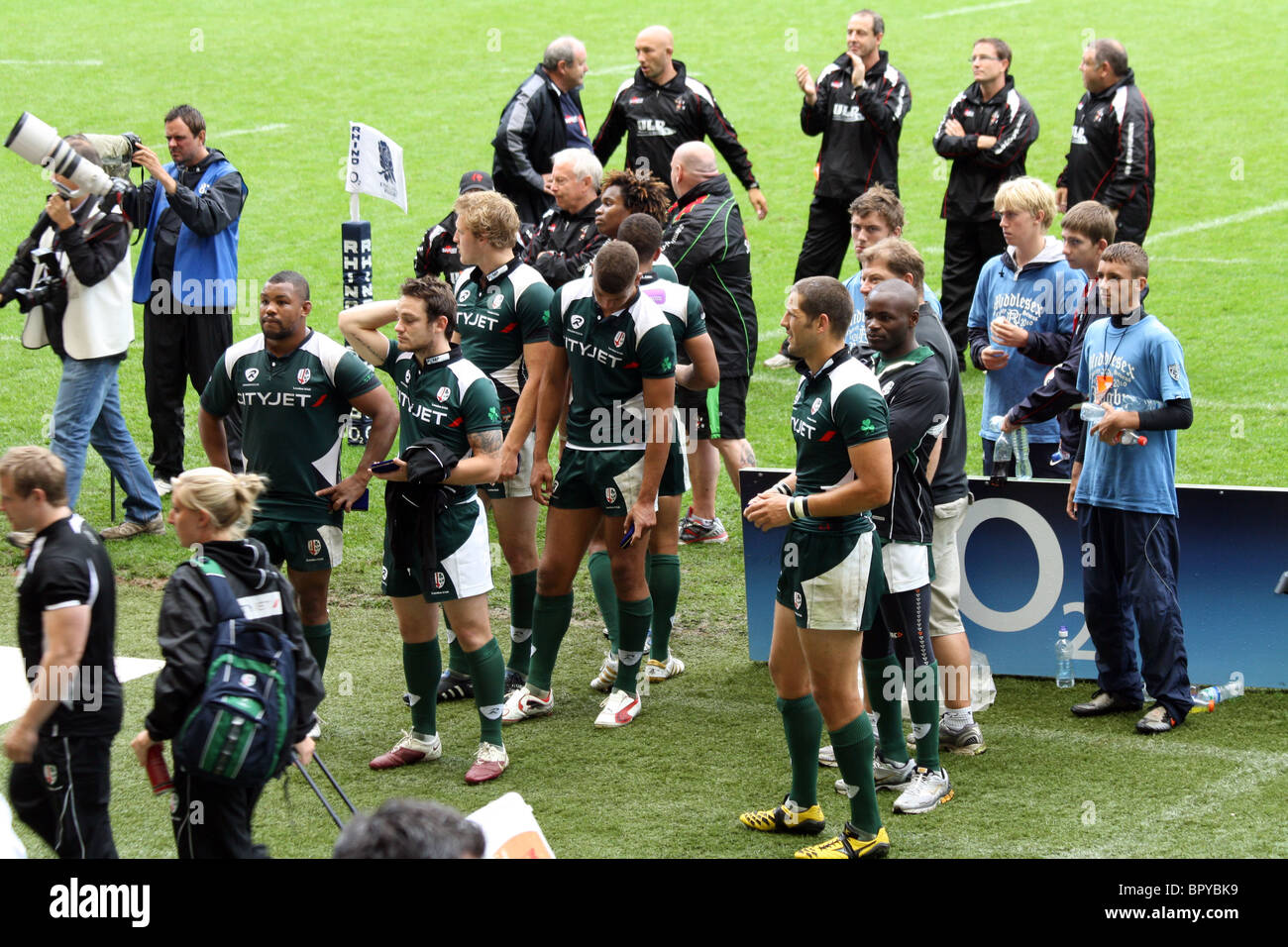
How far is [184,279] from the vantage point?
9.50m

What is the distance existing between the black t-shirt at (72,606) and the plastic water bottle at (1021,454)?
14.2 feet

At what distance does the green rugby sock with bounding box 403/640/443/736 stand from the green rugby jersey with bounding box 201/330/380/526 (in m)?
0.67

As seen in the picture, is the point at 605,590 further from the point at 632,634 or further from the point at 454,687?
the point at 454,687

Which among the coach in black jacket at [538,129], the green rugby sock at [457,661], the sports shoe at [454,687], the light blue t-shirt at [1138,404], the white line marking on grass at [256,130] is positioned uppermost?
the white line marking on grass at [256,130]

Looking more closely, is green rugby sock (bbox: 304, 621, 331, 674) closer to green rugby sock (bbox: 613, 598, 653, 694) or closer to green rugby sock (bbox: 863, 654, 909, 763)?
green rugby sock (bbox: 613, 598, 653, 694)

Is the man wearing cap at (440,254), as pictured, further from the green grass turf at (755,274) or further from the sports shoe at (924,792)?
the sports shoe at (924,792)

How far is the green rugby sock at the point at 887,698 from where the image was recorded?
6.05 m

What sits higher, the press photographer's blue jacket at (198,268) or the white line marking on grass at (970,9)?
the white line marking on grass at (970,9)

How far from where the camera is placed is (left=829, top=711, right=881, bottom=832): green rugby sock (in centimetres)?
540

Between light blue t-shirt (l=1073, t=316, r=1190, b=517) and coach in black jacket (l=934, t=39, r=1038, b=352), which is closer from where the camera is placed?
light blue t-shirt (l=1073, t=316, r=1190, b=517)

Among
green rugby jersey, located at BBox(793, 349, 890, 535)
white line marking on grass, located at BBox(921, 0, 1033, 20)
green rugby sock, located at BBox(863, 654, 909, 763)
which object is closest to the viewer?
green rugby jersey, located at BBox(793, 349, 890, 535)

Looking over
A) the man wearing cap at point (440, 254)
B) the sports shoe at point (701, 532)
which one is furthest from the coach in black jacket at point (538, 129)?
the sports shoe at point (701, 532)

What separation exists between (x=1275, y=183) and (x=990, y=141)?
25.5 feet

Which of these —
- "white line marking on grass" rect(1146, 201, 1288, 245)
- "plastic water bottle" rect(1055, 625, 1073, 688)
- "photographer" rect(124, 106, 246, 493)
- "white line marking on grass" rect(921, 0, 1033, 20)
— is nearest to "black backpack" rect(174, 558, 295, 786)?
"plastic water bottle" rect(1055, 625, 1073, 688)
